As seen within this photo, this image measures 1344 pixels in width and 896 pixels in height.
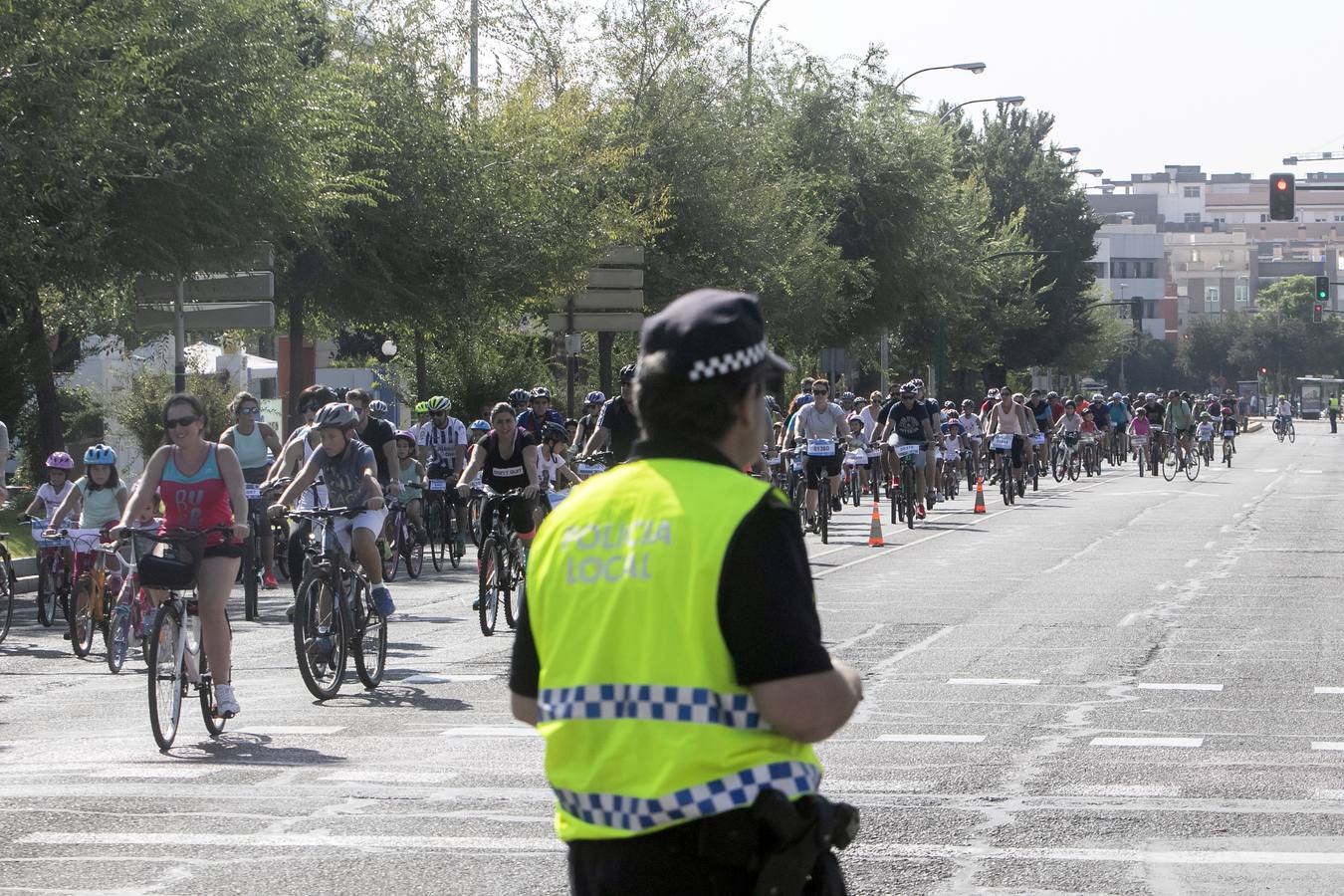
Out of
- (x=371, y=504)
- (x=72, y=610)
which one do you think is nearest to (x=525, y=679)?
(x=371, y=504)

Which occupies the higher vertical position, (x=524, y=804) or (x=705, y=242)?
(x=705, y=242)

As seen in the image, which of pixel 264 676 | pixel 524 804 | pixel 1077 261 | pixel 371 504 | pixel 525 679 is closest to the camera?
pixel 525 679

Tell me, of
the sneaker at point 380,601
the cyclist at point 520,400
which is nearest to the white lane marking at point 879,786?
the sneaker at point 380,601

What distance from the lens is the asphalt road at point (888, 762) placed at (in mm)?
6633

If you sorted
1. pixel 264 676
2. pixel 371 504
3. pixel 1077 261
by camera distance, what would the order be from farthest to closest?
pixel 1077 261 → pixel 264 676 → pixel 371 504

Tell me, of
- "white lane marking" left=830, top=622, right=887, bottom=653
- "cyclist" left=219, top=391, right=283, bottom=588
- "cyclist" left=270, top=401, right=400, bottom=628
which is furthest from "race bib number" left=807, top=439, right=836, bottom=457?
"cyclist" left=270, top=401, right=400, bottom=628

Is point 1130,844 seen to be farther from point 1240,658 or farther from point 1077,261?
point 1077,261

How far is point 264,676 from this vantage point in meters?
12.3

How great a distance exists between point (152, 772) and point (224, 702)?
1.01m

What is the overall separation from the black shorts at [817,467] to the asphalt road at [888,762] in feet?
23.4

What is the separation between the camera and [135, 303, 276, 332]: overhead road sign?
22.4 m

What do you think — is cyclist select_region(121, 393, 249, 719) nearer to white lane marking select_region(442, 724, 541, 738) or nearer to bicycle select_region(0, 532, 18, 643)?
white lane marking select_region(442, 724, 541, 738)

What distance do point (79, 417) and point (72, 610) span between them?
24735 millimetres

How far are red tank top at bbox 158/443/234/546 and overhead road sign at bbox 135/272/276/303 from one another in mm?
12384
